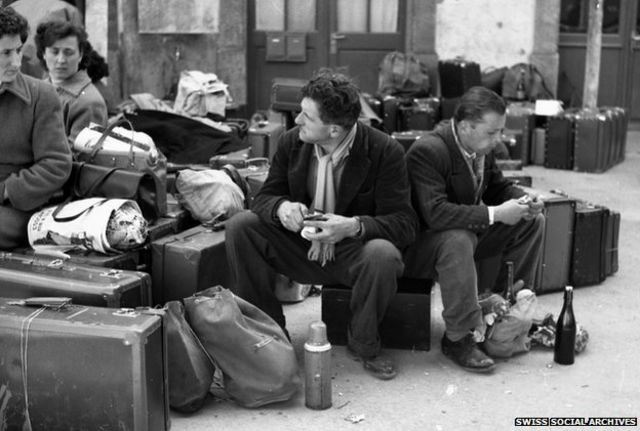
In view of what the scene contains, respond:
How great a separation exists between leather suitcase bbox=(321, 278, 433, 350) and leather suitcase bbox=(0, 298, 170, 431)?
1355 millimetres

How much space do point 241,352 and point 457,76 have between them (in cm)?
765

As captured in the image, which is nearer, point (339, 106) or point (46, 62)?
point (339, 106)

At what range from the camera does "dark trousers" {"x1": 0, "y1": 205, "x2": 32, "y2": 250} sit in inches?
200

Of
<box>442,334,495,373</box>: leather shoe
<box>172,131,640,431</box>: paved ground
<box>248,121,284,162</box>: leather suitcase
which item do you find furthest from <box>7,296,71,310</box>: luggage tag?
<box>248,121,284,162</box>: leather suitcase

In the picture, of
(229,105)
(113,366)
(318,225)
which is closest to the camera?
(113,366)

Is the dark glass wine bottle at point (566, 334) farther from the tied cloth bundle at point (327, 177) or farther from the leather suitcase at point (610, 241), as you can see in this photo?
the leather suitcase at point (610, 241)

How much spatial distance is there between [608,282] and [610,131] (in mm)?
4491

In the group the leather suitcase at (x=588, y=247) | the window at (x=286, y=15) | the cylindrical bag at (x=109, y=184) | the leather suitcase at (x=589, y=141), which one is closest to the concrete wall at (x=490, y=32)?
the window at (x=286, y=15)

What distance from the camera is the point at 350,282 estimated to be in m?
4.97

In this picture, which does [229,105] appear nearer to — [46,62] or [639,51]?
[46,62]

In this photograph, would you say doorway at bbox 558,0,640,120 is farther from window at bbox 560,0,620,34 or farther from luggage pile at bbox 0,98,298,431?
luggage pile at bbox 0,98,298,431

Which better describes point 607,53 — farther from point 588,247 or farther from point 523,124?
point 588,247

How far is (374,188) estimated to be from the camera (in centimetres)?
500

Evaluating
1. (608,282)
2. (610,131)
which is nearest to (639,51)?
(610,131)
